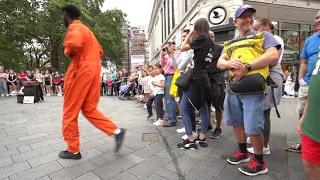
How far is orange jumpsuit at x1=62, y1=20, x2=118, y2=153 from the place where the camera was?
106 inches

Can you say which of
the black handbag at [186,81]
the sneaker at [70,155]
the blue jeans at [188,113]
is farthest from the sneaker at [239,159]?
the sneaker at [70,155]

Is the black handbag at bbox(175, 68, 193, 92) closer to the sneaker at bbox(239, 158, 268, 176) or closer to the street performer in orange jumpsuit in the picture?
the street performer in orange jumpsuit

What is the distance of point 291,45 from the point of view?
569 inches

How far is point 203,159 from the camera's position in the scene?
284 cm

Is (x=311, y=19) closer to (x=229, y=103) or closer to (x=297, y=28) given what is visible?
(x=297, y=28)

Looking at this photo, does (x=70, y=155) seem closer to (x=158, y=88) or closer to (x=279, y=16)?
(x=158, y=88)

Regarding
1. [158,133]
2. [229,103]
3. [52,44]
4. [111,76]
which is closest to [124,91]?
[111,76]

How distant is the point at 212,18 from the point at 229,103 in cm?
1186

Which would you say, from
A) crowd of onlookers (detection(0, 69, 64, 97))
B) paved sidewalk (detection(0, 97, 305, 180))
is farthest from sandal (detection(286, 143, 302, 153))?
crowd of onlookers (detection(0, 69, 64, 97))

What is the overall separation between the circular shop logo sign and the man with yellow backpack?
1122cm

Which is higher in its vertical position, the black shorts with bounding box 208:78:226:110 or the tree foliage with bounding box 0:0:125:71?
the tree foliage with bounding box 0:0:125:71

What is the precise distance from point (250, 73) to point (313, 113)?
110 centimetres

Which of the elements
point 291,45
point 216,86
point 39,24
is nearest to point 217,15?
point 291,45

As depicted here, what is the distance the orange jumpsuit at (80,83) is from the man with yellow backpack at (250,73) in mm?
1702
